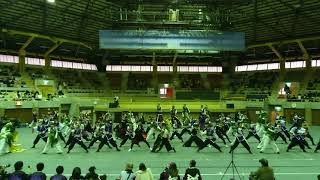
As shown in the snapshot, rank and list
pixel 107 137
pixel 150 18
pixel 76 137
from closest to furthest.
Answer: pixel 76 137 → pixel 107 137 → pixel 150 18

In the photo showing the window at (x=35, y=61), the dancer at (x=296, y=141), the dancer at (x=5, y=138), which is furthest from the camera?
the window at (x=35, y=61)

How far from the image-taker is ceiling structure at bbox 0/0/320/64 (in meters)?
29.1

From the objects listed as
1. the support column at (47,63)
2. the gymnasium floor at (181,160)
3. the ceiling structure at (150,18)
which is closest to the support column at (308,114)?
the ceiling structure at (150,18)

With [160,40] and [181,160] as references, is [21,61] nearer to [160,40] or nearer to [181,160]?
[160,40]

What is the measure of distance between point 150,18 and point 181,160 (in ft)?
72.8

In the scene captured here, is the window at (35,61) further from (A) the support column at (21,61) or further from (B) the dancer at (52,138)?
(B) the dancer at (52,138)

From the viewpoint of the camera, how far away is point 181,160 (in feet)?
61.6

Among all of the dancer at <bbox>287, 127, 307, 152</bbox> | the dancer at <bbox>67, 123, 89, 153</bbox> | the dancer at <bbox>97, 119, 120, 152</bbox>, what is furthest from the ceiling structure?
the dancer at <bbox>67, 123, 89, 153</bbox>

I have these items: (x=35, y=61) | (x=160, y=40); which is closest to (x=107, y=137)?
(x=160, y=40)

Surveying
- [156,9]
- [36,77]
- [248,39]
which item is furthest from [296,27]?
[36,77]

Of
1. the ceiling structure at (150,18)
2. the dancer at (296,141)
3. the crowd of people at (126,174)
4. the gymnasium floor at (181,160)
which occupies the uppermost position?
the ceiling structure at (150,18)

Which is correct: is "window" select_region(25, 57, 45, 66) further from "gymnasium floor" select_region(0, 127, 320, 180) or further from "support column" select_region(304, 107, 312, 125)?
"support column" select_region(304, 107, 312, 125)

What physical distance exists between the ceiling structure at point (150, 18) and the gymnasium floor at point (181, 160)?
11.1m

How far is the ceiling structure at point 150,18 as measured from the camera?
29078 mm
